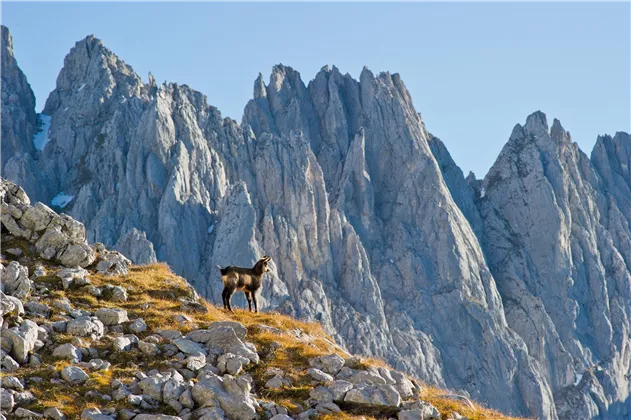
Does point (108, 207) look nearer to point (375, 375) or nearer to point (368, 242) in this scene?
point (368, 242)

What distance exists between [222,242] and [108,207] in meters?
32.0

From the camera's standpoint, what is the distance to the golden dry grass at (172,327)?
1745 cm

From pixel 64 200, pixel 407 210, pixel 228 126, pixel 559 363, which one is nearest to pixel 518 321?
pixel 559 363

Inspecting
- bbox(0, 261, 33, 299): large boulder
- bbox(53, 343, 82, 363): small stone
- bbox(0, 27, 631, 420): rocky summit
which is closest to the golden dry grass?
bbox(53, 343, 82, 363): small stone

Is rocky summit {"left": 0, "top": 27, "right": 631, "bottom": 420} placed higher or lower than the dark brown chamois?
higher

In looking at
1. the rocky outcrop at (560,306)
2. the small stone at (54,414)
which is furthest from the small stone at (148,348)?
the rocky outcrop at (560,306)

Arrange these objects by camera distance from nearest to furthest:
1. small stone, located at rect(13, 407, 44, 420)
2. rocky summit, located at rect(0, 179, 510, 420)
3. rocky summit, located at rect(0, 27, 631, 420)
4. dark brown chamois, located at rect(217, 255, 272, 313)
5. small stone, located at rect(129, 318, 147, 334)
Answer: small stone, located at rect(13, 407, 44, 420) → rocky summit, located at rect(0, 179, 510, 420) → small stone, located at rect(129, 318, 147, 334) → dark brown chamois, located at rect(217, 255, 272, 313) → rocky summit, located at rect(0, 27, 631, 420)

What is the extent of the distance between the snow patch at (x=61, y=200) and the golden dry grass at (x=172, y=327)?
166 metres

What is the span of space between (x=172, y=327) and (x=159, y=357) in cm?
215

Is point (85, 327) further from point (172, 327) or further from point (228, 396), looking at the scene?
point (228, 396)

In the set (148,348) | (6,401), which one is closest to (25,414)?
(6,401)

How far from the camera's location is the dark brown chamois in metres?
26.7

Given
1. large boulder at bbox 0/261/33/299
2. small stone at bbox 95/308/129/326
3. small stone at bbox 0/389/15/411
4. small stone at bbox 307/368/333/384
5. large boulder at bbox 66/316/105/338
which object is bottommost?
small stone at bbox 0/389/15/411

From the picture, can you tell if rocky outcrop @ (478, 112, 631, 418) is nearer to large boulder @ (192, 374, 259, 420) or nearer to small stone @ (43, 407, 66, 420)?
large boulder @ (192, 374, 259, 420)
